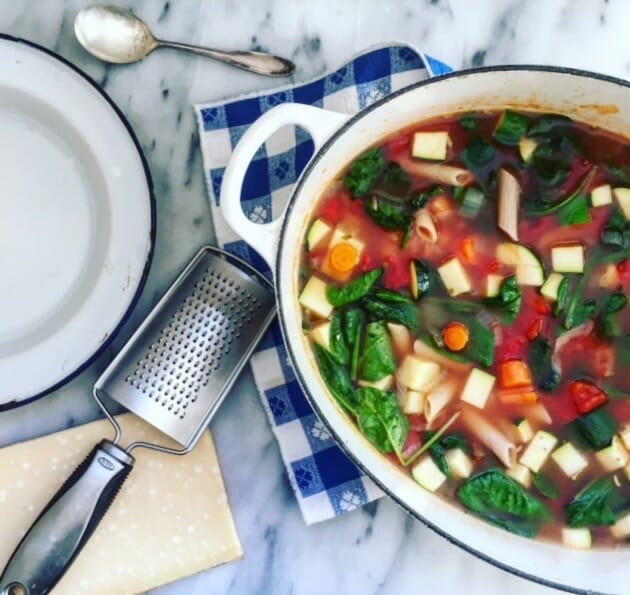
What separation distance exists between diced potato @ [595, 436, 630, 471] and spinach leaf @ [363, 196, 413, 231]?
483 mm

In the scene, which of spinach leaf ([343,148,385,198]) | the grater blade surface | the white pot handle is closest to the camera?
the white pot handle

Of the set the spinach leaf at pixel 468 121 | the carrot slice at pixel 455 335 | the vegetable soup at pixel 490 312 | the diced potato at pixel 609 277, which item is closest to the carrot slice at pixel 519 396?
the vegetable soup at pixel 490 312

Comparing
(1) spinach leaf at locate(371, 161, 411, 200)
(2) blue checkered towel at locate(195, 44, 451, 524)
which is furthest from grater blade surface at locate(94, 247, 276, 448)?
(1) spinach leaf at locate(371, 161, 411, 200)

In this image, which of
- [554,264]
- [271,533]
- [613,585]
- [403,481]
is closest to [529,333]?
[554,264]

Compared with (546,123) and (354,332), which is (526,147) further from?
(354,332)

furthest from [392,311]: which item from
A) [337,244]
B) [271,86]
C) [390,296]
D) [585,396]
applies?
[271,86]

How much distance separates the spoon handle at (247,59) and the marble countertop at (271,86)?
3 cm

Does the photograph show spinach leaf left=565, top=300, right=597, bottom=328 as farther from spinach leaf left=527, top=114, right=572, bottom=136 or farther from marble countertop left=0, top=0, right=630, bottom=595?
marble countertop left=0, top=0, right=630, bottom=595

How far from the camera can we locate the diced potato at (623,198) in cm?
149

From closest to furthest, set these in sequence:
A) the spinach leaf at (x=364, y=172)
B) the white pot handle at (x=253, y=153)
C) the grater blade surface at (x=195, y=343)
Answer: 1. the white pot handle at (x=253, y=153)
2. the spinach leaf at (x=364, y=172)
3. the grater blade surface at (x=195, y=343)

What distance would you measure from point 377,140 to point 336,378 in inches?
14.9

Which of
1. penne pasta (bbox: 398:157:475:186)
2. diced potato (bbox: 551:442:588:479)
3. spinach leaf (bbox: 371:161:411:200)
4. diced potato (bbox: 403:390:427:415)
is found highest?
penne pasta (bbox: 398:157:475:186)

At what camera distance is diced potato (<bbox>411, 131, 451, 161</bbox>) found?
4.83 feet

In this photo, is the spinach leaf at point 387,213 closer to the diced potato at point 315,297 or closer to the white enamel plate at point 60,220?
the diced potato at point 315,297
